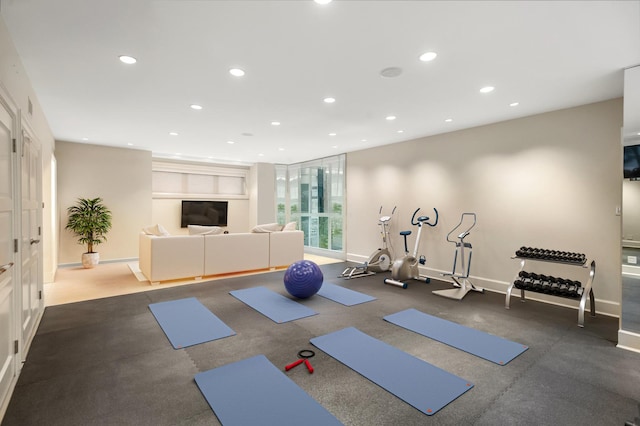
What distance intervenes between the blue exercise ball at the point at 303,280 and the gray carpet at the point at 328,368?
0.30 m

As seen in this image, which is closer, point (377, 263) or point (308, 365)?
point (308, 365)

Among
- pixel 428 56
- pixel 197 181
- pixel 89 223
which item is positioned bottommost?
pixel 89 223

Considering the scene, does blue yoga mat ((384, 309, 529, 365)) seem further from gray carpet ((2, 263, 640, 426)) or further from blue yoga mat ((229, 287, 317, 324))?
blue yoga mat ((229, 287, 317, 324))

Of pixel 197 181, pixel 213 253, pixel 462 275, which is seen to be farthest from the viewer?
pixel 197 181

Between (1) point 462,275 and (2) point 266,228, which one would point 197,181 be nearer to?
(2) point 266,228

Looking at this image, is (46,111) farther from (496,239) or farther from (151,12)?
(496,239)

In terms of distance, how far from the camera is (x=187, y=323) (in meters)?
3.50

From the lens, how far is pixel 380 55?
2799mm

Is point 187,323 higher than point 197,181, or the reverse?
point 197,181

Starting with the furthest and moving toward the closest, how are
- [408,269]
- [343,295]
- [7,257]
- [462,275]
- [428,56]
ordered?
1. [408,269]
2. [462,275]
3. [343,295]
4. [428,56]
5. [7,257]

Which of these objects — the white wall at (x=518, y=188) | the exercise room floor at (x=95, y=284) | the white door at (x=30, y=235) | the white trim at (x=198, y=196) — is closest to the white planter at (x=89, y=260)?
the exercise room floor at (x=95, y=284)

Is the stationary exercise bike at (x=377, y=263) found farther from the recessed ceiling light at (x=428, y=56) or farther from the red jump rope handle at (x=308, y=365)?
the recessed ceiling light at (x=428, y=56)

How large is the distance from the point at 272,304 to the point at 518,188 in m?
4.01

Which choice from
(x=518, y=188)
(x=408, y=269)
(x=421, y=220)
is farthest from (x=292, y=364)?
(x=518, y=188)
